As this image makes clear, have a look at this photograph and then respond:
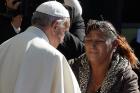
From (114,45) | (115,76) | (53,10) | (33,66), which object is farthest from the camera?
(114,45)

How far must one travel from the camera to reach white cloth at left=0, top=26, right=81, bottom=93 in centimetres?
367

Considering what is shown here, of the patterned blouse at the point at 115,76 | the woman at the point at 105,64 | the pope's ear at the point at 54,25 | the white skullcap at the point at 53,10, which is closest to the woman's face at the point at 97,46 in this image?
the woman at the point at 105,64

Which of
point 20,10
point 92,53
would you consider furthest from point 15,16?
point 92,53

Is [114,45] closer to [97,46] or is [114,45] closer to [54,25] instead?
[97,46]

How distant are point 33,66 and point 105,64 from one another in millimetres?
995

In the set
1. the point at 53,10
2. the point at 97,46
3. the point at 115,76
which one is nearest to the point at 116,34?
the point at 97,46

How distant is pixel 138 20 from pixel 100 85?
3165 mm

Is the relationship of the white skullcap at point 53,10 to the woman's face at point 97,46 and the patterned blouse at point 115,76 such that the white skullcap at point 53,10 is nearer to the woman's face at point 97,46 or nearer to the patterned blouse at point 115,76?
the woman's face at point 97,46

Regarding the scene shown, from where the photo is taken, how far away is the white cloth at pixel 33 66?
3674 mm

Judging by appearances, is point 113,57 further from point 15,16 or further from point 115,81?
point 15,16

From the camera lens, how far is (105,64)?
14.8 feet

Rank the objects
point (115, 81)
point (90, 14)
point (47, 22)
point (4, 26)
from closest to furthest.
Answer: point (47, 22)
point (115, 81)
point (4, 26)
point (90, 14)

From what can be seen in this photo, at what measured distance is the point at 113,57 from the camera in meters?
4.56

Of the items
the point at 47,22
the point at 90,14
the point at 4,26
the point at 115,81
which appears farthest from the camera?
the point at 90,14
